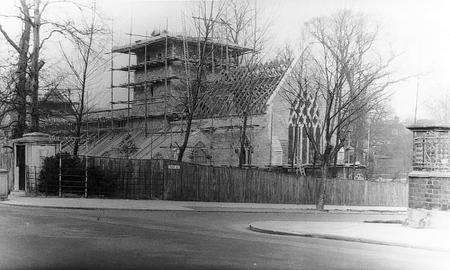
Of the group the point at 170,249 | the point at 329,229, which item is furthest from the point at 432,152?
the point at 170,249

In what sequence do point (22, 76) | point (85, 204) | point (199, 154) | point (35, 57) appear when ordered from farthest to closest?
point (199, 154) < point (22, 76) < point (35, 57) < point (85, 204)

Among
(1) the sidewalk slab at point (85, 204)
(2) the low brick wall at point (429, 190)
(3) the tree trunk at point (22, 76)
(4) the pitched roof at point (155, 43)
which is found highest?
(4) the pitched roof at point (155, 43)

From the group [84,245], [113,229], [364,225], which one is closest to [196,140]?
[364,225]

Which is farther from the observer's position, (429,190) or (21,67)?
(21,67)

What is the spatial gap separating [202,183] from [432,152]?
1367cm

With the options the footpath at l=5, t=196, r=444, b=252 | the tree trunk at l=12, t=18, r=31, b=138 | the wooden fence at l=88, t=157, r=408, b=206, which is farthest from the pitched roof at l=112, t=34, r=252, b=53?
the footpath at l=5, t=196, r=444, b=252

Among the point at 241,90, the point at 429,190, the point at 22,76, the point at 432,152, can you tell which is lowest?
the point at 429,190

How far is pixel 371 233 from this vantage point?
14898 mm

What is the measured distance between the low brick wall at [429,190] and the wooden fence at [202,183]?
515 inches

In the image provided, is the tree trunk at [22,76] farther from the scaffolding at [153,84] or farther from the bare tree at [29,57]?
the scaffolding at [153,84]

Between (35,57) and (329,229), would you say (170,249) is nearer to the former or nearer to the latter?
(329,229)

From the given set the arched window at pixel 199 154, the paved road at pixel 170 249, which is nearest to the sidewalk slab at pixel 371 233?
the paved road at pixel 170 249

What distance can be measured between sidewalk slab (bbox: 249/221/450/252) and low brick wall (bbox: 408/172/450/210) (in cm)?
67

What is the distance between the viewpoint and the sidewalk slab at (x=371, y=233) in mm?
13180
